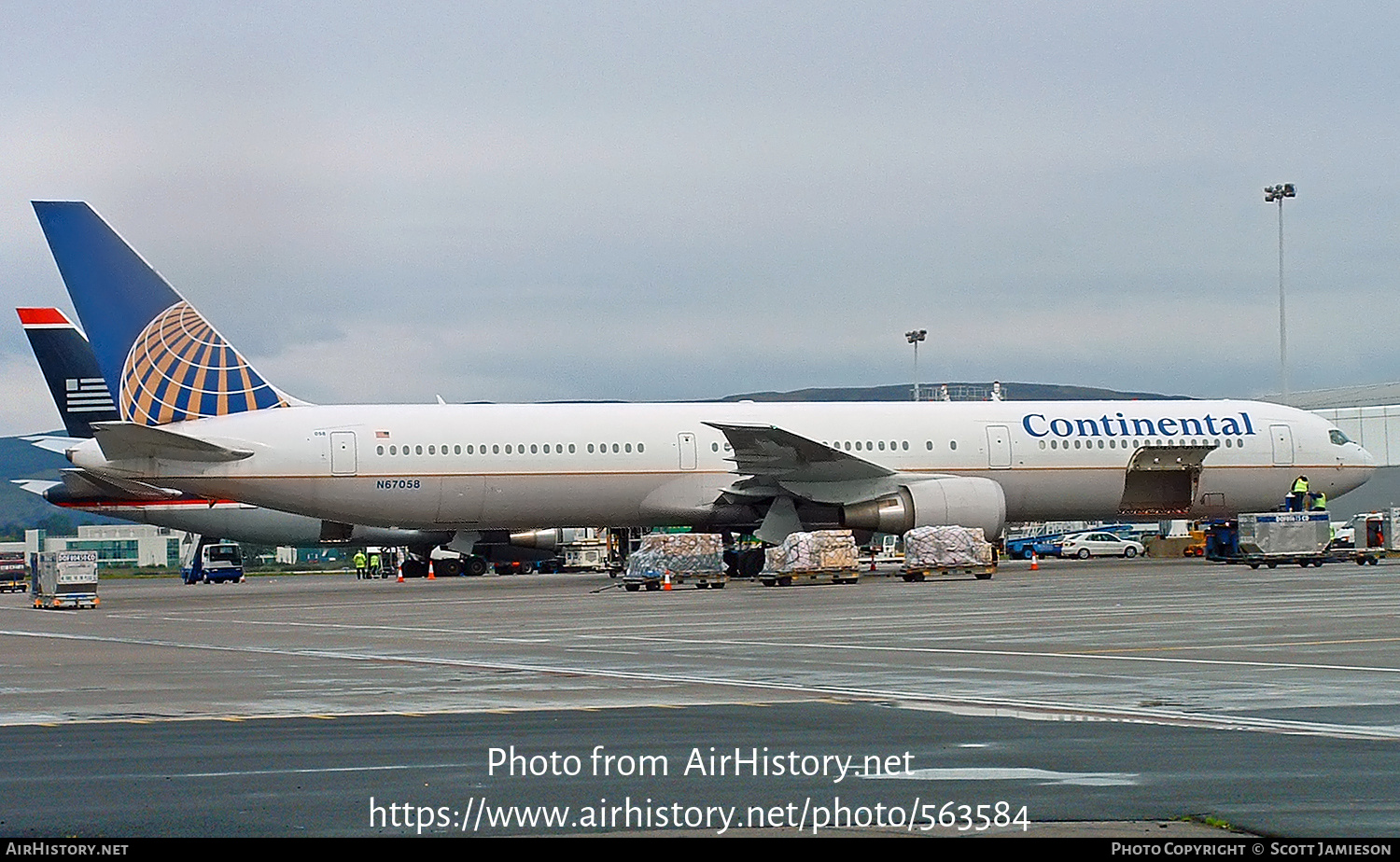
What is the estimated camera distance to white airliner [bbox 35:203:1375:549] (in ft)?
125

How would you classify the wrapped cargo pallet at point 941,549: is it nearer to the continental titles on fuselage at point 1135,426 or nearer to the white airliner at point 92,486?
the continental titles on fuselage at point 1135,426

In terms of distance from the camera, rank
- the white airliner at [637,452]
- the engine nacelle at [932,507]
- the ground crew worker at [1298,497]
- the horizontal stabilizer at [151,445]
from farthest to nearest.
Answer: the ground crew worker at [1298,497]
the engine nacelle at [932,507]
the white airliner at [637,452]
the horizontal stabilizer at [151,445]

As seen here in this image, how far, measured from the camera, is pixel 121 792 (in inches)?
333

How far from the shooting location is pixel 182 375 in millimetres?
38969

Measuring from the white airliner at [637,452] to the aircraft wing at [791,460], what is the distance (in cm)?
6

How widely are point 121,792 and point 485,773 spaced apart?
69.4 inches

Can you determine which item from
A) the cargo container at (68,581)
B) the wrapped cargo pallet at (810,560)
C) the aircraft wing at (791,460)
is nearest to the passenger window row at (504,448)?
the aircraft wing at (791,460)

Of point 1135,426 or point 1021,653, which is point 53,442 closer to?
point 1135,426

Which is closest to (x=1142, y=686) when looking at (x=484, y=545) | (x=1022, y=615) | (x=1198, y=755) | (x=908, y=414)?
(x=1198, y=755)

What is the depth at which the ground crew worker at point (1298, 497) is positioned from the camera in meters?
41.2

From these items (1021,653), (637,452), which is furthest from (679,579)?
(1021,653)

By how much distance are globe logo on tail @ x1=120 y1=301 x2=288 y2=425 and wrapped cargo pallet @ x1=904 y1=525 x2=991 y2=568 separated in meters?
14.9

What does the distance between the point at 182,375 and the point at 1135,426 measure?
22.5 metres
